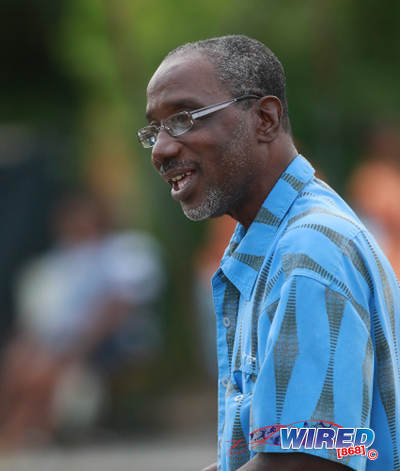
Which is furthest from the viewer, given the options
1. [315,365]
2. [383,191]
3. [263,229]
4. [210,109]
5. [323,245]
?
[383,191]

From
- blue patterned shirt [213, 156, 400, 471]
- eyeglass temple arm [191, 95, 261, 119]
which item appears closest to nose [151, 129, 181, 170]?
eyeglass temple arm [191, 95, 261, 119]

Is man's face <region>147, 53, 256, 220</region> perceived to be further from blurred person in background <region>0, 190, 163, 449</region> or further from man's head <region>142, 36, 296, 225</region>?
blurred person in background <region>0, 190, 163, 449</region>

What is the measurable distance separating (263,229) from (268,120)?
37 centimetres

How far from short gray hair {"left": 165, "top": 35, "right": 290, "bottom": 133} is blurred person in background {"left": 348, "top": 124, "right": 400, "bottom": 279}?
3.51 m

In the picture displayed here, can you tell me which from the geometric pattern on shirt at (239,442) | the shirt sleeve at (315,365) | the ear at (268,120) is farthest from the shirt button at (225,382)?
the ear at (268,120)

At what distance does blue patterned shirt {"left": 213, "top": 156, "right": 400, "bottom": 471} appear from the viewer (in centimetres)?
224

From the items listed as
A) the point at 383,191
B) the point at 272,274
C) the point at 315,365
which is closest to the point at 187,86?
the point at 272,274

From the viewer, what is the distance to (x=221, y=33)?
28.5 ft

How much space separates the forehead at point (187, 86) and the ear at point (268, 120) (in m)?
0.12

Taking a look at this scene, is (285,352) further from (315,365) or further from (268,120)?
(268,120)

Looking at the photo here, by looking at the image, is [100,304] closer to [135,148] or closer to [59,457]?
[59,457]

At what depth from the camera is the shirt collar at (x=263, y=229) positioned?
2.65 m

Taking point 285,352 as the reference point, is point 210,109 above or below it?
above

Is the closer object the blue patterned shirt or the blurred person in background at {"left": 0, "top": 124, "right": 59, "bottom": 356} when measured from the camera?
the blue patterned shirt
